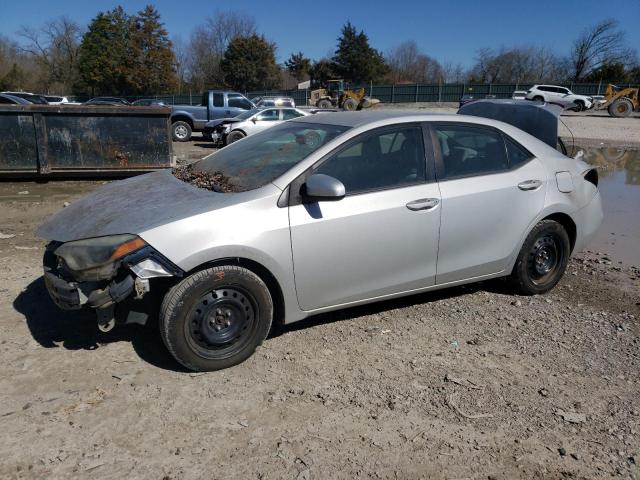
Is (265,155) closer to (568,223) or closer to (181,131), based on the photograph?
(568,223)

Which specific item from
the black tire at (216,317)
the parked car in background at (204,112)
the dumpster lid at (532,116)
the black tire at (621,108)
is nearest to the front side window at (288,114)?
the parked car in background at (204,112)

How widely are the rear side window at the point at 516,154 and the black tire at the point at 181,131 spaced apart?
17.2m

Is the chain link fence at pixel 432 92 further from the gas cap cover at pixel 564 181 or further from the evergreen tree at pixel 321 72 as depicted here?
the gas cap cover at pixel 564 181

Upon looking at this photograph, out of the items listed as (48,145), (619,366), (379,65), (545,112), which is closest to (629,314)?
(619,366)

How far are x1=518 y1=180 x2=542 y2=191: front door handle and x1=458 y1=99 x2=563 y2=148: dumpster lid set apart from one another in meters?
1.72

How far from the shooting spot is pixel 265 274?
11.6ft

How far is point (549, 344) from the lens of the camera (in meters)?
3.99

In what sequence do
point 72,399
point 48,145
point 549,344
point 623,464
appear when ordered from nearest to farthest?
point 623,464, point 72,399, point 549,344, point 48,145

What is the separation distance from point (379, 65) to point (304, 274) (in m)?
75.3

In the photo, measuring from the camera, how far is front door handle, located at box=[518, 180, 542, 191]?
14.6 feet

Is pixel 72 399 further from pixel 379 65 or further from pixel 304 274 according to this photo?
pixel 379 65

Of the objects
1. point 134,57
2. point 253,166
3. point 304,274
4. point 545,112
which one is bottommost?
point 304,274

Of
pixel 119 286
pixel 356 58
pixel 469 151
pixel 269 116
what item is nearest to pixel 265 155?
pixel 119 286

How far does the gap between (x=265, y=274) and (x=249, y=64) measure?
65.1 meters
